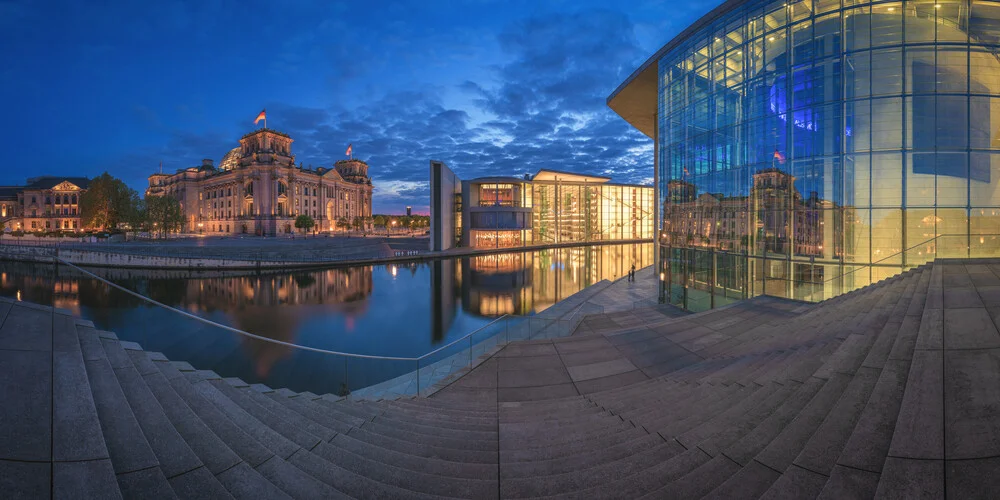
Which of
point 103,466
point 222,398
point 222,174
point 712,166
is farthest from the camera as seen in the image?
point 222,174

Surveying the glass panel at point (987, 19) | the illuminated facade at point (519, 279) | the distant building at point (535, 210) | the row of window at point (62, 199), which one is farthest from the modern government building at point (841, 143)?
the row of window at point (62, 199)

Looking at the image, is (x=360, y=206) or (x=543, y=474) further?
(x=360, y=206)

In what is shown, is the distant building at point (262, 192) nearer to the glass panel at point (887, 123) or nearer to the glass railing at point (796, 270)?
the glass railing at point (796, 270)

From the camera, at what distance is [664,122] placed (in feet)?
76.7

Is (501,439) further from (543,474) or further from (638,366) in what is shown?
(638,366)

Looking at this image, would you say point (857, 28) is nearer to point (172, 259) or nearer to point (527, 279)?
point (527, 279)

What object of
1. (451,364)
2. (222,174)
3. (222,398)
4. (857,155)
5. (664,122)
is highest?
(222,174)

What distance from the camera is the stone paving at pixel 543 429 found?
277 cm

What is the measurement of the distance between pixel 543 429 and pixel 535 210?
7046cm

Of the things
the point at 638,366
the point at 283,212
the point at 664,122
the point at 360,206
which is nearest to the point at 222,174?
the point at 283,212

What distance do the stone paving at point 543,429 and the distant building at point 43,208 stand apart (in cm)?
14306

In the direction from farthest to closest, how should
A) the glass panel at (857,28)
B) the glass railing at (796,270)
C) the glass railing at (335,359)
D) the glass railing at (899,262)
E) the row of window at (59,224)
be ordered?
the row of window at (59,224) → the glass panel at (857,28) → the glass railing at (796,270) → the glass railing at (899,262) → the glass railing at (335,359)

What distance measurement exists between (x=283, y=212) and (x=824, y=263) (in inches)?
4183

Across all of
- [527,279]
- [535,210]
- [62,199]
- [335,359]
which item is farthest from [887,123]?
[62,199]
